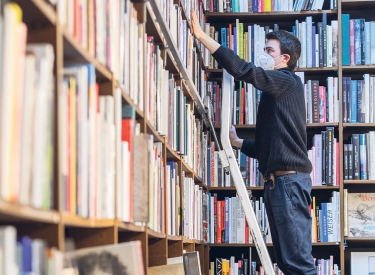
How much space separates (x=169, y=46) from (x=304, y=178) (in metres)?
1.01

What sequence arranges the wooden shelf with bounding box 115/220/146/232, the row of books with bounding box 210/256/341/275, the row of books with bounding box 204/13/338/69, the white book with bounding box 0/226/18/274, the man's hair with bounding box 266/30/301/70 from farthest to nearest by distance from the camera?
the row of books with bounding box 204/13/338/69 < the row of books with bounding box 210/256/341/275 < the man's hair with bounding box 266/30/301/70 < the wooden shelf with bounding box 115/220/146/232 < the white book with bounding box 0/226/18/274

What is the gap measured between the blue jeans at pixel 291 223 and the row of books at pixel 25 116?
6.94 ft

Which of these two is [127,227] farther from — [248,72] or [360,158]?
[360,158]

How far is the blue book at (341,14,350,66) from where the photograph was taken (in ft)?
15.1

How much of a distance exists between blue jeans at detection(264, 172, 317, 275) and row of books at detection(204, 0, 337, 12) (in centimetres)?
174

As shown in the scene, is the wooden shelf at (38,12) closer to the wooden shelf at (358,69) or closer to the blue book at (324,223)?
the blue book at (324,223)

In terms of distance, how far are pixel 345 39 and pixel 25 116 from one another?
3.84 meters

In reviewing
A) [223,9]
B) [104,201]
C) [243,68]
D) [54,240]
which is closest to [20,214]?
[54,240]

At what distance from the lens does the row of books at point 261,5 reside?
4.65 meters

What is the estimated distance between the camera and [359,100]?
14.9 ft

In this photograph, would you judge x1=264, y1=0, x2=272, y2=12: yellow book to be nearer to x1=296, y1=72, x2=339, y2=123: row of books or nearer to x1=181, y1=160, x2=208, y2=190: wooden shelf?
x1=296, y1=72, x2=339, y2=123: row of books

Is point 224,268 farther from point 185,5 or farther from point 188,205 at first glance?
point 185,5

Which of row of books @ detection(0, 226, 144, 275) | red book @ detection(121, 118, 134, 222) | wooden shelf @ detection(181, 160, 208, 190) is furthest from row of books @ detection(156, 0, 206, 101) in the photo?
row of books @ detection(0, 226, 144, 275)

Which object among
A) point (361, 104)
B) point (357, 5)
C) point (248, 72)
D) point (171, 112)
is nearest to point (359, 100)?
point (361, 104)
